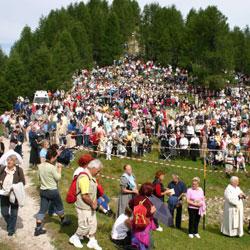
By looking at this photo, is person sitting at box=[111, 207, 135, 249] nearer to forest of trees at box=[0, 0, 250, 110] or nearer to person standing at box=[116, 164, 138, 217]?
person standing at box=[116, 164, 138, 217]

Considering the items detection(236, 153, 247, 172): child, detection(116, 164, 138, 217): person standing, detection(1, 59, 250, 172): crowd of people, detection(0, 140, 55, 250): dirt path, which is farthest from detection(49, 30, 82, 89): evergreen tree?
detection(116, 164, 138, 217): person standing

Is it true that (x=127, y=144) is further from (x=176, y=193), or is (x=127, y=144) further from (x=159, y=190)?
(x=159, y=190)

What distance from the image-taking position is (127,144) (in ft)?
75.7

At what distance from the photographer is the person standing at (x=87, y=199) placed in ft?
28.1

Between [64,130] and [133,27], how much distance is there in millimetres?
69769

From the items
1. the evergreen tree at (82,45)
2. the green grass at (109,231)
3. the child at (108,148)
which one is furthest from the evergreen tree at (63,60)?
the green grass at (109,231)

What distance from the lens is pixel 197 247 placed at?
11.4 meters

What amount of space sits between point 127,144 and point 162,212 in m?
11.1

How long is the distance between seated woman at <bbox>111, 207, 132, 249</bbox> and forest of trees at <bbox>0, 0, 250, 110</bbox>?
3917 centimetres

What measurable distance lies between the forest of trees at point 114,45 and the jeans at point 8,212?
1511 inches

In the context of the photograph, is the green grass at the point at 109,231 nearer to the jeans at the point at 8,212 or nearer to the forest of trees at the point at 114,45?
the jeans at the point at 8,212

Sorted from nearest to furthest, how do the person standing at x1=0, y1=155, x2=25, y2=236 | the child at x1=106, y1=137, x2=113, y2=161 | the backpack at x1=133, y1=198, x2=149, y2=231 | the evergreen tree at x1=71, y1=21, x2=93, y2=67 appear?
the backpack at x1=133, y1=198, x2=149, y2=231
the person standing at x1=0, y1=155, x2=25, y2=236
the child at x1=106, y1=137, x2=113, y2=161
the evergreen tree at x1=71, y1=21, x2=93, y2=67

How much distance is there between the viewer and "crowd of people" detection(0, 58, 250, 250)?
8953 millimetres

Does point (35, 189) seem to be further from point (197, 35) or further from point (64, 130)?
point (197, 35)
